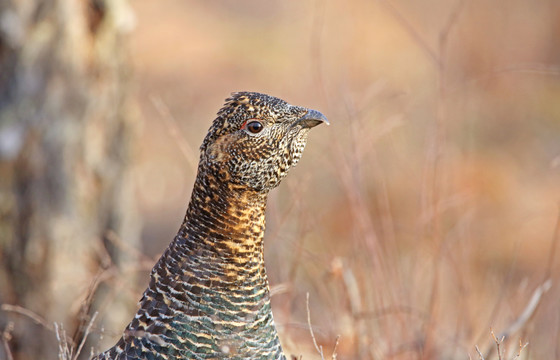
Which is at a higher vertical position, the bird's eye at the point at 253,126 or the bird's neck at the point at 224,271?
the bird's eye at the point at 253,126

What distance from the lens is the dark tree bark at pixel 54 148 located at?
499cm

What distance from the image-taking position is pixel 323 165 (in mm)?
11719

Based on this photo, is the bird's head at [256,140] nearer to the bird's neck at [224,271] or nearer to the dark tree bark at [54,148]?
the bird's neck at [224,271]

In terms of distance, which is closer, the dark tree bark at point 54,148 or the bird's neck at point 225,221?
the bird's neck at point 225,221

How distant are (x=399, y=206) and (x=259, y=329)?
8.87m

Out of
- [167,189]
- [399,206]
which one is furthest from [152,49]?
[399,206]

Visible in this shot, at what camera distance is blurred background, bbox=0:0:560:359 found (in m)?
4.38

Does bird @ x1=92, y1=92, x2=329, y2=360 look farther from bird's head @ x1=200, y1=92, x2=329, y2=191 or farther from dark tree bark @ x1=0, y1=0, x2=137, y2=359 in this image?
dark tree bark @ x1=0, y1=0, x2=137, y2=359

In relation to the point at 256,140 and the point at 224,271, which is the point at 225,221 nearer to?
the point at 224,271

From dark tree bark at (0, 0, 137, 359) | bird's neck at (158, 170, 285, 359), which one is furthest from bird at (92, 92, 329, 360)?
dark tree bark at (0, 0, 137, 359)

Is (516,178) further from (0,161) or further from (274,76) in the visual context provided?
(0,161)

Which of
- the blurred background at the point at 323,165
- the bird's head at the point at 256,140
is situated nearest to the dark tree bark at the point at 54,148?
the blurred background at the point at 323,165

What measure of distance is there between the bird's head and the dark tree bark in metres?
2.54

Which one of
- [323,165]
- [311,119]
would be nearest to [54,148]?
[311,119]
